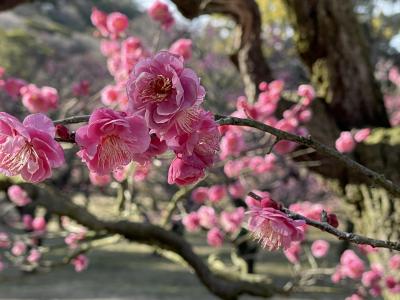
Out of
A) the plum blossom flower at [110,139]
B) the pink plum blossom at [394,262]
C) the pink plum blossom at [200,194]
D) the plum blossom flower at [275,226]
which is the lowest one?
the pink plum blossom at [200,194]

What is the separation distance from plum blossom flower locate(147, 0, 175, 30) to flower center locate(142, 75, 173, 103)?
3.22 metres

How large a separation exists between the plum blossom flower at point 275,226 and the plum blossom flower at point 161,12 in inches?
126

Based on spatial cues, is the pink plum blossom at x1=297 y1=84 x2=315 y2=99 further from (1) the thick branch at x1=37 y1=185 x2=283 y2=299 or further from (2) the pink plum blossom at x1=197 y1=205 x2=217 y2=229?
(2) the pink plum blossom at x1=197 y1=205 x2=217 y2=229

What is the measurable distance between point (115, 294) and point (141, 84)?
33.3 feet

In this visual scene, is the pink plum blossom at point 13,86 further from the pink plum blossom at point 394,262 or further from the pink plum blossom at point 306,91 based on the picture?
the pink plum blossom at point 394,262

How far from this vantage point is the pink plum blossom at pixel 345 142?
3.14 m

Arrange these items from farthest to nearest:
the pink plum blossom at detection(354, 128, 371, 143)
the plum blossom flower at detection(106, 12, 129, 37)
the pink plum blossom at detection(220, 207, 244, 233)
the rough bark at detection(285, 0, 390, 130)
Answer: the pink plum blossom at detection(220, 207, 244, 233) < the plum blossom flower at detection(106, 12, 129, 37) < the rough bark at detection(285, 0, 390, 130) < the pink plum blossom at detection(354, 128, 371, 143)

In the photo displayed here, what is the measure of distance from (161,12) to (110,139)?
3.30m

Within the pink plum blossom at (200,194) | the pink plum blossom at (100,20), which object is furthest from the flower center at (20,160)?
the pink plum blossom at (200,194)

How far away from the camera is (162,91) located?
38.2 inches

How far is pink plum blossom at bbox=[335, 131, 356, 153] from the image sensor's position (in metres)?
3.14

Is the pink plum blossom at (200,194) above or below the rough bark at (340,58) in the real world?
below

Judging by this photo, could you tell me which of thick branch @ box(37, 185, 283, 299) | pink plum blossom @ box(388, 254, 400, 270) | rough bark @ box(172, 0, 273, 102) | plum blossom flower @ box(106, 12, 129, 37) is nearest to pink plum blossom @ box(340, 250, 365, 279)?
pink plum blossom @ box(388, 254, 400, 270)

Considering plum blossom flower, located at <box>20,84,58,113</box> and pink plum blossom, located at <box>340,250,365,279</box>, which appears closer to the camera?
plum blossom flower, located at <box>20,84,58,113</box>
